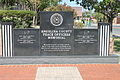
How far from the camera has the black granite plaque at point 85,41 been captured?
849 cm

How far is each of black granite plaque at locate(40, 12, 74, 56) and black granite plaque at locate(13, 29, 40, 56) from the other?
22 centimetres

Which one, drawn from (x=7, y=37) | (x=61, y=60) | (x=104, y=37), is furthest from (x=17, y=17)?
(x=104, y=37)

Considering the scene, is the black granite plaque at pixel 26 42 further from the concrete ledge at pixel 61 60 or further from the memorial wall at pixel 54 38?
the concrete ledge at pixel 61 60

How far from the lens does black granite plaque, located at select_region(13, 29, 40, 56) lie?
330 inches

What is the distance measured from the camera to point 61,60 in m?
8.38

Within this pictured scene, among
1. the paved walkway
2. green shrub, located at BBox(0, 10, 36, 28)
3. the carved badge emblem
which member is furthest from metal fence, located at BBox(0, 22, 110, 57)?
green shrub, located at BBox(0, 10, 36, 28)

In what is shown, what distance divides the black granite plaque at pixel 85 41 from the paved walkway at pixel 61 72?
0.63 m

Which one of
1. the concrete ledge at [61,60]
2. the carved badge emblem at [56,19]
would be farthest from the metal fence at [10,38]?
the carved badge emblem at [56,19]

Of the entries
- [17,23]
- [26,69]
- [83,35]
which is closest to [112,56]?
[83,35]

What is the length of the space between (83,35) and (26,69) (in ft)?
7.81

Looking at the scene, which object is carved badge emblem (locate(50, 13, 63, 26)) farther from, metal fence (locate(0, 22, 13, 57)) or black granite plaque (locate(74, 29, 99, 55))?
metal fence (locate(0, 22, 13, 57))

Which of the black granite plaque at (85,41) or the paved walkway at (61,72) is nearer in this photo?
the paved walkway at (61,72)

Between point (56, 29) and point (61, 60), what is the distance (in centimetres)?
112

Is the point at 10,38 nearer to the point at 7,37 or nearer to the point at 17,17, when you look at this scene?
the point at 7,37
